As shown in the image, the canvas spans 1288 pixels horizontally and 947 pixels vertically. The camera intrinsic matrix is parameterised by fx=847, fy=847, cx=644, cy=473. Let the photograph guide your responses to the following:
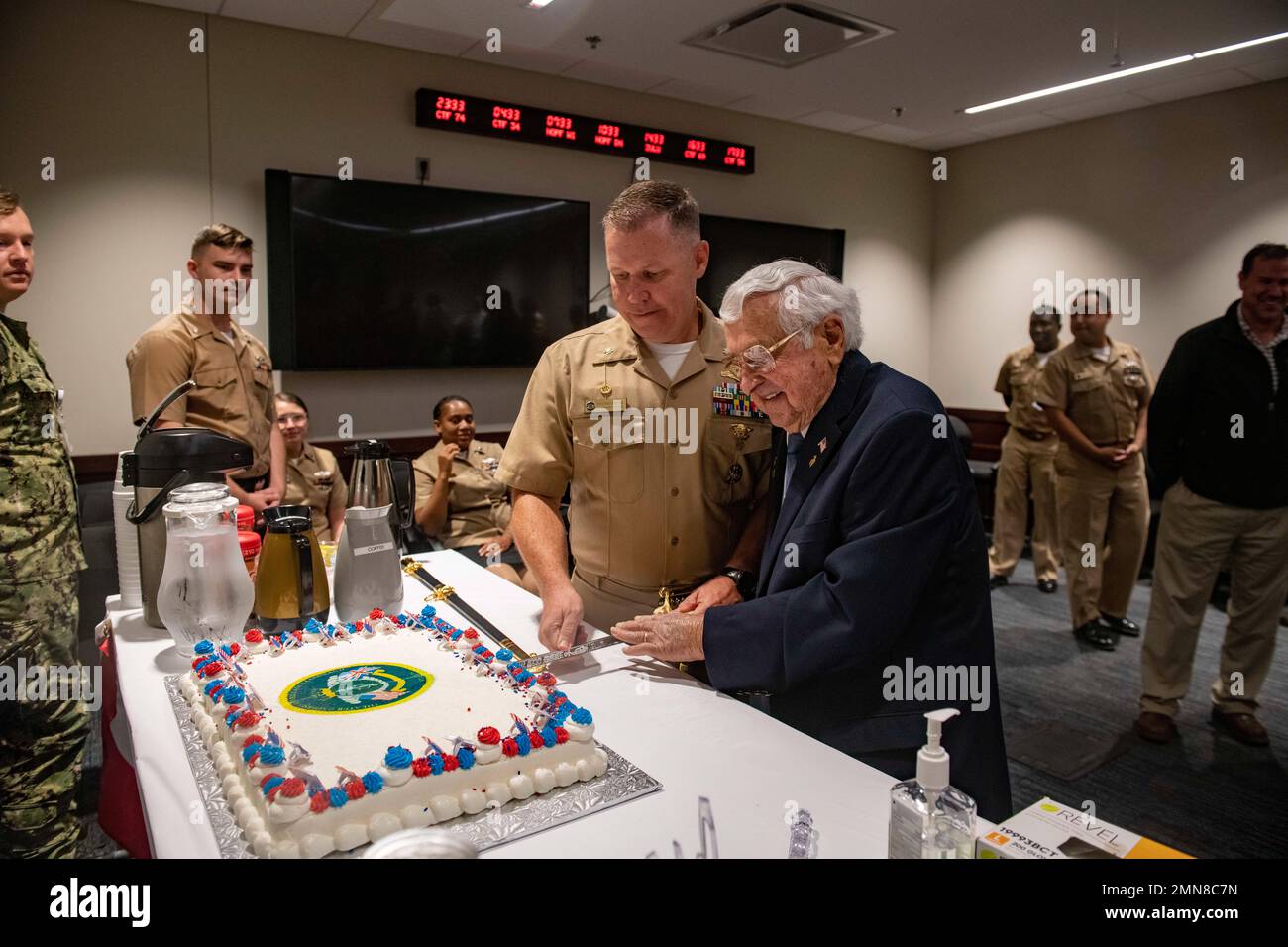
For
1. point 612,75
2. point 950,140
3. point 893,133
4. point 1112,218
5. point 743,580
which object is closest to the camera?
point 743,580

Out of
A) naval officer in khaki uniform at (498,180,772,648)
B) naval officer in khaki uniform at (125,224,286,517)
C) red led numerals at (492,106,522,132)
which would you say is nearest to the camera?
naval officer in khaki uniform at (498,180,772,648)

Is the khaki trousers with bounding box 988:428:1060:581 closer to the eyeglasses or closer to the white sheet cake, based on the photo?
the eyeglasses

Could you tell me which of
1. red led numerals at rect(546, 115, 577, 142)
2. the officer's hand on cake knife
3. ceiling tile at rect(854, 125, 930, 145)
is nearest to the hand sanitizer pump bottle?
the officer's hand on cake knife

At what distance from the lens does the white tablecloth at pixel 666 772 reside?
3.24 ft

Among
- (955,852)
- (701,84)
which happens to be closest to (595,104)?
(701,84)

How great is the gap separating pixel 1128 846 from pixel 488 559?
9.81ft

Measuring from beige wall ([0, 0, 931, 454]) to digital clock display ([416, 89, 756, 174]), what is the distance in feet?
0.33

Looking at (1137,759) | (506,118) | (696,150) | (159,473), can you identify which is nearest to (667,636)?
(159,473)

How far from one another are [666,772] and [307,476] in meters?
3.17

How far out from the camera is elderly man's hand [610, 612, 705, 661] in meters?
1.43

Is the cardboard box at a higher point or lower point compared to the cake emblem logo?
lower

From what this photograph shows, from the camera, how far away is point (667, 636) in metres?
1.45

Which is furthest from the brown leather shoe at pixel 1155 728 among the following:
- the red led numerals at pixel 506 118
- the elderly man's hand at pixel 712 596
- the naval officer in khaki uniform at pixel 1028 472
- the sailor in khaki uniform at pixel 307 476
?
the red led numerals at pixel 506 118

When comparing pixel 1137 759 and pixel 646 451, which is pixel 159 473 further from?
pixel 1137 759
